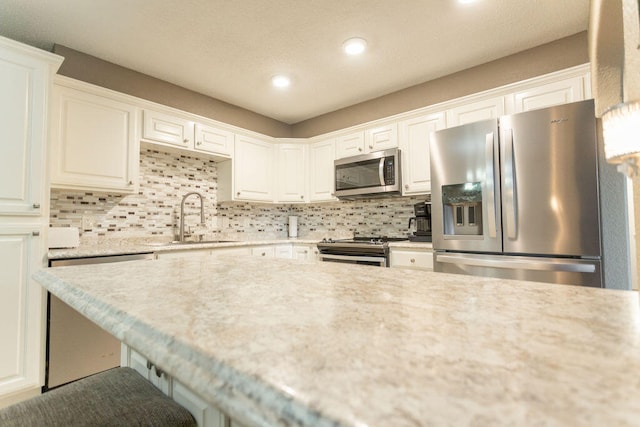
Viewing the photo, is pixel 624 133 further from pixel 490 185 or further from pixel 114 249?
pixel 114 249

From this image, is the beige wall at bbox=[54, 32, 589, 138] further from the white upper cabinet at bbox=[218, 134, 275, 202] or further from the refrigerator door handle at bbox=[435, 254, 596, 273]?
the refrigerator door handle at bbox=[435, 254, 596, 273]

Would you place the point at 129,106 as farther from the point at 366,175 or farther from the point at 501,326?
the point at 501,326

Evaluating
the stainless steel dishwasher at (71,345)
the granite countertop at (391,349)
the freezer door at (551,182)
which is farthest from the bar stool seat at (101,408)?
the freezer door at (551,182)

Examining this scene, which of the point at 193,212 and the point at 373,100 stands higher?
the point at 373,100

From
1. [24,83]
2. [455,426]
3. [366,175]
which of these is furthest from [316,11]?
[455,426]

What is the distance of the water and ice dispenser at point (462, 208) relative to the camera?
7.35ft

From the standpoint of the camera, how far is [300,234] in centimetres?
437

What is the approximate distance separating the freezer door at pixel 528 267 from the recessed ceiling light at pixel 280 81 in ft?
7.14

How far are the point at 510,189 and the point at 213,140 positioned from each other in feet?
8.86

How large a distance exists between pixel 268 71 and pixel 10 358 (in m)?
2.77

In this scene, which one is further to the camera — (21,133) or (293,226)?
(293,226)

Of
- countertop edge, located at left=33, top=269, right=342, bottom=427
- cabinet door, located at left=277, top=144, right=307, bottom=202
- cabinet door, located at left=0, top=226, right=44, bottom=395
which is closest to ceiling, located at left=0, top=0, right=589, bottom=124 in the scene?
cabinet door, located at left=277, top=144, right=307, bottom=202

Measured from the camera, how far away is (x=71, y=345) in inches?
78.7

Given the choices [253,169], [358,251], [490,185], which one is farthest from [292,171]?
[490,185]
